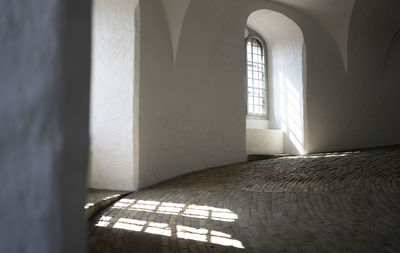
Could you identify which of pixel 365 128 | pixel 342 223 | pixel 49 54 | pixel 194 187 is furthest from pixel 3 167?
pixel 365 128

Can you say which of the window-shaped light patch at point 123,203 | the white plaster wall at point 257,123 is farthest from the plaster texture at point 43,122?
the white plaster wall at point 257,123

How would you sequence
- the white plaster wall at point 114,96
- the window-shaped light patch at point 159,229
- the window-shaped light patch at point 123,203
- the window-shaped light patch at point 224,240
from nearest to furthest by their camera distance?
1. the window-shaped light patch at point 224,240
2. the window-shaped light patch at point 159,229
3. the window-shaped light patch at point 123,203
4. the white plaster wall at point 114,96

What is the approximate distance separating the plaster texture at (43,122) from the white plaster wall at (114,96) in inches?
264

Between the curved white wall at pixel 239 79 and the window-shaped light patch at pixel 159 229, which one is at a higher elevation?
the curved white wall at pixel 239 79

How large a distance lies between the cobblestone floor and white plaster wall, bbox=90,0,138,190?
876 millimetres

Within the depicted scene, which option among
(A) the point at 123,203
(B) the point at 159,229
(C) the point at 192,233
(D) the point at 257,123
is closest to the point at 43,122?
(C) the point at 192,233

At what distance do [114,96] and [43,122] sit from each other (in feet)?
23.0

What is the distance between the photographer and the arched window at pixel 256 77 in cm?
1298

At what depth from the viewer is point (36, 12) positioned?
2.34 ft

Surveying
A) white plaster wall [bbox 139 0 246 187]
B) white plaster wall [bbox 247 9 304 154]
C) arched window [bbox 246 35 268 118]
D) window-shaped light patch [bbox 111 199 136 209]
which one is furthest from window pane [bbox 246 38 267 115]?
window-shaped light patch [bbox 111 199 136 209]

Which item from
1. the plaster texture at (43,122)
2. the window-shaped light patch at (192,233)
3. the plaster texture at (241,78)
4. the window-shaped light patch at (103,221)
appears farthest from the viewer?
the plaster texture at (241,78)

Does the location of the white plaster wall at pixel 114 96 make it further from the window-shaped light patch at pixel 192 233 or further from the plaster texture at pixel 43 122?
the plaster texture at pixel 43 122

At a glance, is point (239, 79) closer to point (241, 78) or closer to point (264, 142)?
point (241, 78)

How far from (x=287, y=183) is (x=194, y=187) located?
1.87m
